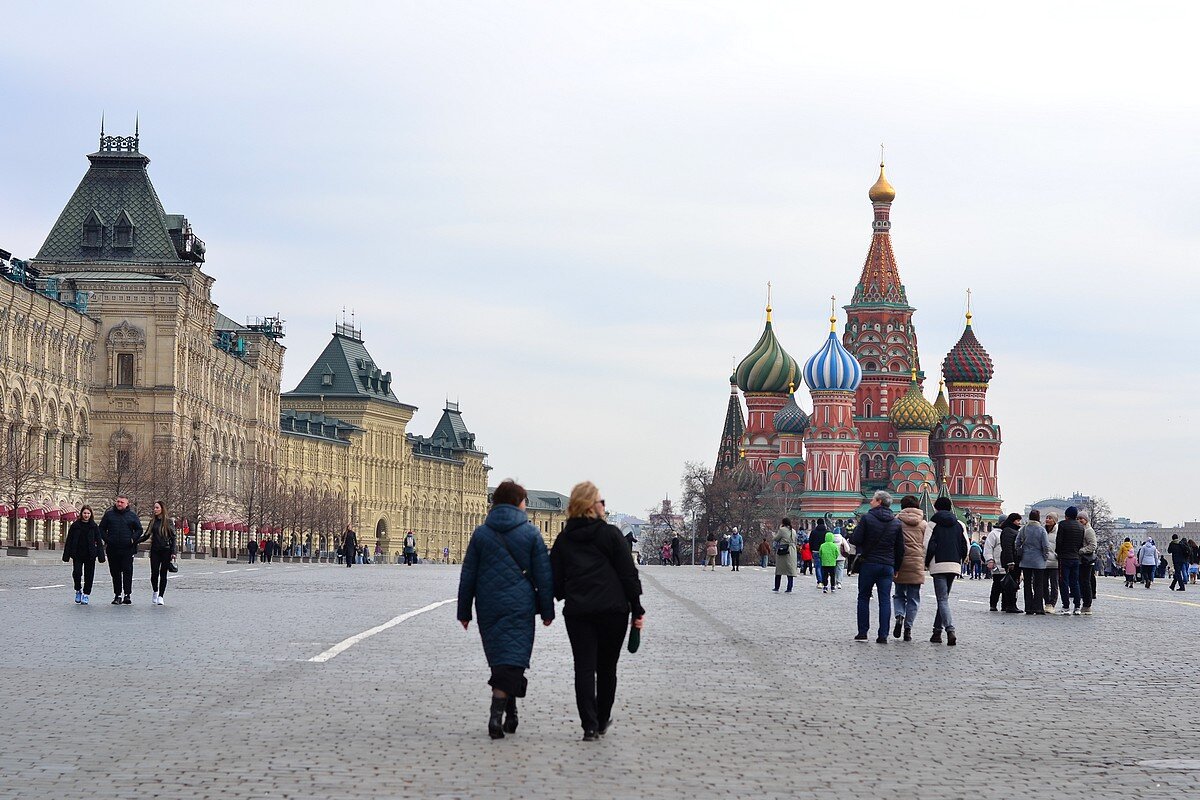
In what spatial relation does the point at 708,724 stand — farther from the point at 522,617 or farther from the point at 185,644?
the point at 185,644

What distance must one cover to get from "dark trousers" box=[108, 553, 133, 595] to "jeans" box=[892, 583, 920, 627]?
1055 cm

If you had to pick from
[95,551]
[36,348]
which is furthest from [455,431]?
[95,551]

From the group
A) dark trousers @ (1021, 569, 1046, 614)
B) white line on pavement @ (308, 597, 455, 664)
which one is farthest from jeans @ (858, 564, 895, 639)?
dark trousers @ (1021, 569, 1046, 614)

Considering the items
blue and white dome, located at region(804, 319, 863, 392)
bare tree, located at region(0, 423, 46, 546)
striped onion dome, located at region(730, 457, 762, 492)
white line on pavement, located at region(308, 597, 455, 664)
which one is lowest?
white line on pavement, located at region(308, 597, 455, 664)

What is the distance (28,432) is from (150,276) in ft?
53.9

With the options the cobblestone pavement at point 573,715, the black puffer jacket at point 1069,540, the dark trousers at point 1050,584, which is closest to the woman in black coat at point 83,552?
the cobblestone pavement at point 573,715

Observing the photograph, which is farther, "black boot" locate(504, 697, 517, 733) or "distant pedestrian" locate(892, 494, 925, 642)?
"distant pedestrian" locate(892, 494, 925, 642)

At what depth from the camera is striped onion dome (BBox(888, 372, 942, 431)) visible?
511ft

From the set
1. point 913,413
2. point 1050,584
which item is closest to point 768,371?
point 913,413

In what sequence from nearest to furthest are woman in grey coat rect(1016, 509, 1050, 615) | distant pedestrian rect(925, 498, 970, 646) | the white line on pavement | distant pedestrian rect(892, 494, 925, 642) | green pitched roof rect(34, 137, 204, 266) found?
the white line on pavement, distant pedestrian rect(892, 494, 925, 642), distant pedestrian rect(925, 498, 970, 646), woman in grey coat rect(1016, 509, 1050, 615), green pitched roof rect(34, 137, 204, 266)

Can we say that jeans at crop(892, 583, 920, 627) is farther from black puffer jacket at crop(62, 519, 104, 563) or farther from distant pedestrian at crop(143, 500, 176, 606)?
black puffer jacket at crop(62, 519, 104, 563)

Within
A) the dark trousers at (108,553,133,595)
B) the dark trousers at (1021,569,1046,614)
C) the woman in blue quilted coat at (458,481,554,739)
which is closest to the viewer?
the woman in blue quilted coat at (458,481,554,739)

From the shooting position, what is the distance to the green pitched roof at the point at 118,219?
94188 mm

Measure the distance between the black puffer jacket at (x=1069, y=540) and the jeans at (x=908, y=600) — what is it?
24.3ft
